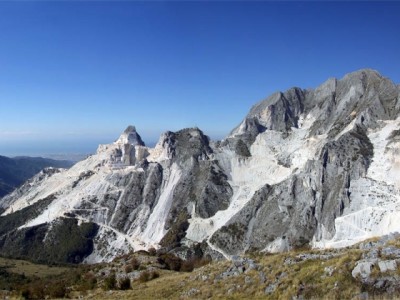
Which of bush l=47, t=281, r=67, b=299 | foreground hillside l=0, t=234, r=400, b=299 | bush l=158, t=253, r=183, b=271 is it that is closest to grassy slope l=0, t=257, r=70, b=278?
bush l=158, t=253, r=183, b=271

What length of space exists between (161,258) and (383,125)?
141272 millimetres

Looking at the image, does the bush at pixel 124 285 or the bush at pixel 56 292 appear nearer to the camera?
the bush at pixel 56 292

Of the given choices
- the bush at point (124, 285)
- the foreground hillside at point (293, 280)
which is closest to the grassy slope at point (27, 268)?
the bush at point (124, 285)

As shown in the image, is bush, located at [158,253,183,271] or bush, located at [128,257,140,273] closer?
bush, located at [128,257,140,273]

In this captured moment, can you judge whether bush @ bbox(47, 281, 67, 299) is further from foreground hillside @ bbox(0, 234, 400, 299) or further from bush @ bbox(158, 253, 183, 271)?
bush @ bbox(158, 253, 183, 271)

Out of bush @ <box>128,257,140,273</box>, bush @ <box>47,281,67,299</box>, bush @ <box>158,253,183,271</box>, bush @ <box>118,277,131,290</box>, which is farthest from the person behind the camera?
bush @ <box>158,253,183,271</box>

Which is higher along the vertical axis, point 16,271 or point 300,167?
point 300,167

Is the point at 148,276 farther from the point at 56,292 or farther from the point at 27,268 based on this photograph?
the point at 27,268

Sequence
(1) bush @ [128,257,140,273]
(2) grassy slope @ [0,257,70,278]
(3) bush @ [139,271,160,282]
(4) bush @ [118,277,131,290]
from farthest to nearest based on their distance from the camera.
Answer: (2) grassy slope @ [0,257,70,278]
(1) bush @ [128,257,140,273]
(3) bush @ [139,271,160,282]
(4) bush @ [118,277,131,290]

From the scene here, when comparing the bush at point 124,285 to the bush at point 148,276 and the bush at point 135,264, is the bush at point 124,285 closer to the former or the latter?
the bush at point 148,276

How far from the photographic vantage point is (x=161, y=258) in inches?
2613

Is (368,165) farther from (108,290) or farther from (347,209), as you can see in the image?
(108,290)

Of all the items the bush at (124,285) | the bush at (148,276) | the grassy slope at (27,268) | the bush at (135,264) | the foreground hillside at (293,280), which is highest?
the foreground hillside at (293,280)

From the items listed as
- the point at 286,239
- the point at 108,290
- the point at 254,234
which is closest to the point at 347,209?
the point at 286,239
